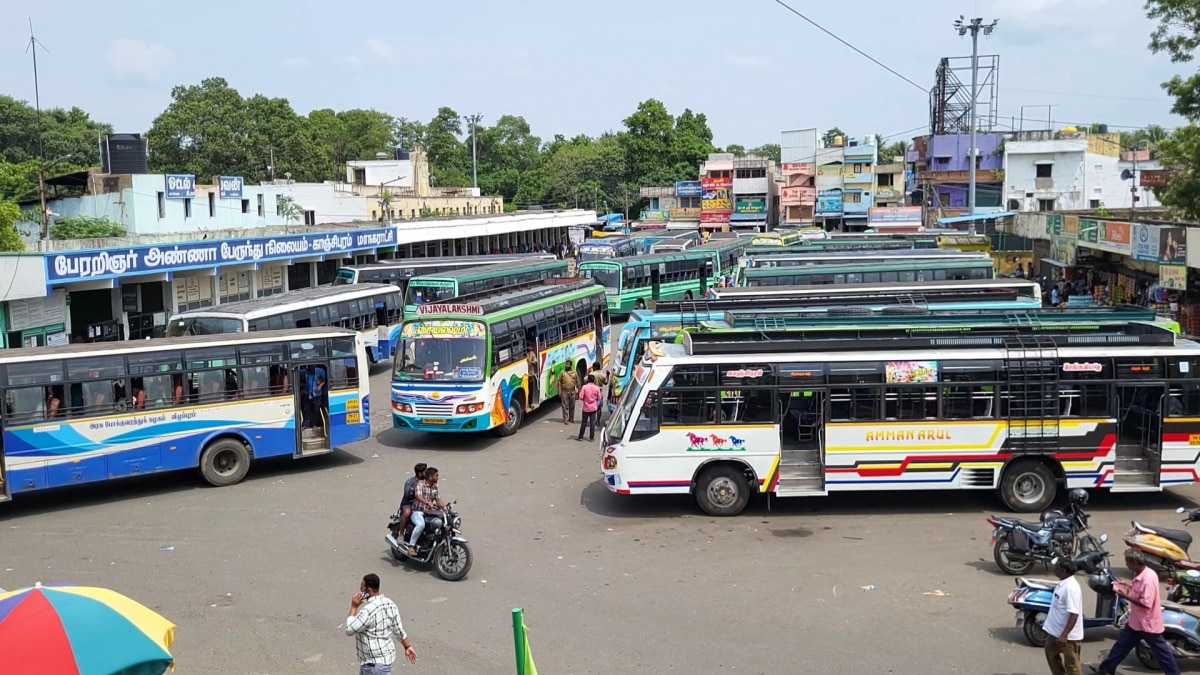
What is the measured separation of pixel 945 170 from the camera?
70.8 meters

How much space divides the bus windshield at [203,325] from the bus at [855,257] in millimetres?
16579

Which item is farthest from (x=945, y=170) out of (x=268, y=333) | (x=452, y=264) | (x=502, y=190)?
(x=268, y=333)

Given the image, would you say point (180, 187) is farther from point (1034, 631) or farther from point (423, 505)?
point (1034, 631)

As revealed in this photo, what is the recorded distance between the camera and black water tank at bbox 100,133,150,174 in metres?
47.1

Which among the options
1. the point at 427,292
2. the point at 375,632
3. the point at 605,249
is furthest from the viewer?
the point at 605,249

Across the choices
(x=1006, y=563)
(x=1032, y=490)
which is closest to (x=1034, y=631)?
(x=1006, y=563)

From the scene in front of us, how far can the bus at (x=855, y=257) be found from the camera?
32.2 m

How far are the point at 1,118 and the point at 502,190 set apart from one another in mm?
49022

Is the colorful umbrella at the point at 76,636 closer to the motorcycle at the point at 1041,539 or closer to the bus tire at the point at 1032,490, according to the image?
the motorcycle at the point at 1041,539

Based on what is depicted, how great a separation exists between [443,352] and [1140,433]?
11058mm

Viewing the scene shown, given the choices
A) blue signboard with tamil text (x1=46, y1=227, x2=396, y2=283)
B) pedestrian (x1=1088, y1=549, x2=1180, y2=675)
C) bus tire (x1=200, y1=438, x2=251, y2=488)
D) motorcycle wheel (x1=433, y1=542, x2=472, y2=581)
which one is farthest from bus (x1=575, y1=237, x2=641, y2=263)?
pedestrian (x1=1088, y1=549, x2=1180, y2=675)

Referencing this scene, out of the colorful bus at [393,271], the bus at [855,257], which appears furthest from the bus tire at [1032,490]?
the colorful bus at [393,271]

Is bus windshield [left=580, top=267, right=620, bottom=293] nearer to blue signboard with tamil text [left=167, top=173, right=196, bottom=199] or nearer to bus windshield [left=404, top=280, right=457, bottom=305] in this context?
bus windshield [left=404, top=280, right=457, bottom=305]

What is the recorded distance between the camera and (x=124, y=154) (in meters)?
47.4
